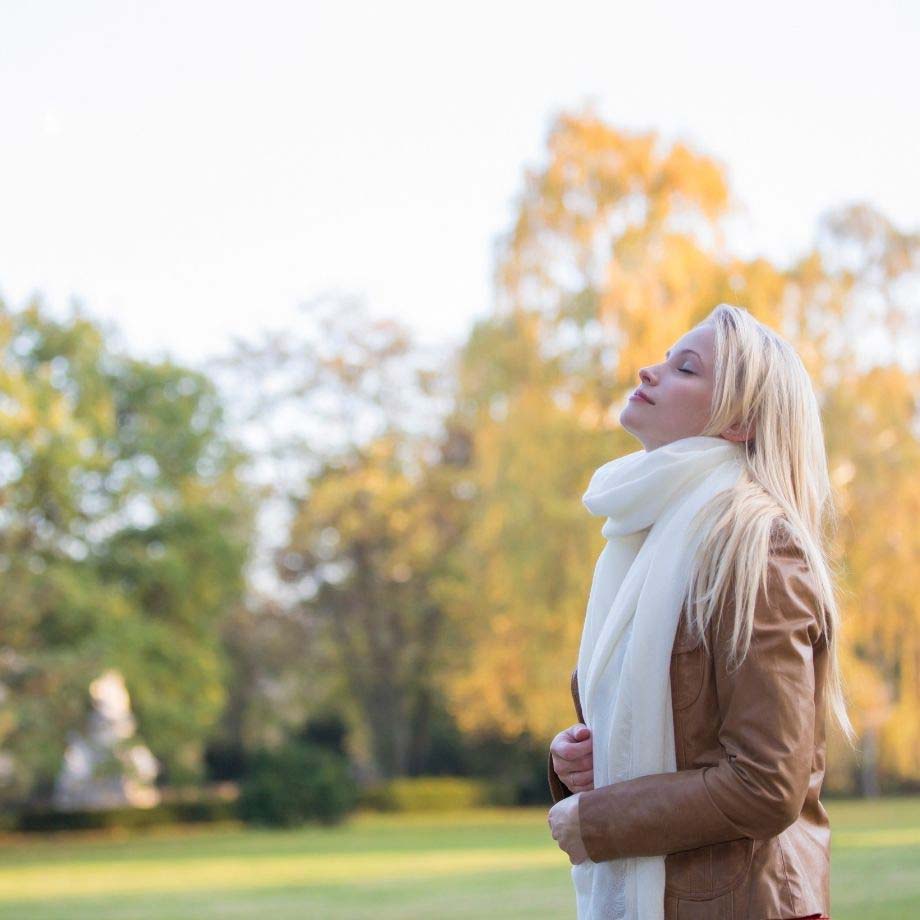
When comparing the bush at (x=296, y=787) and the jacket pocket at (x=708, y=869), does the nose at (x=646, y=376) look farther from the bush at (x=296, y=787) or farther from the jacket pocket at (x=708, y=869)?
the bush at (x=296, y=787)

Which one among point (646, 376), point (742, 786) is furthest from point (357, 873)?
point (742, 786)

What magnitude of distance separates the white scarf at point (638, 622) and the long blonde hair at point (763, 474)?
1.3 inches

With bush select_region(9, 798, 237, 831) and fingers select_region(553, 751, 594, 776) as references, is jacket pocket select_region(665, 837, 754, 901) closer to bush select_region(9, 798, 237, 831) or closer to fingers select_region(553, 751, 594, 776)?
fingers select_region(553, 751, 594, 776)

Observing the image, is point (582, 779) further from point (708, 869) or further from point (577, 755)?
point (708, 869)

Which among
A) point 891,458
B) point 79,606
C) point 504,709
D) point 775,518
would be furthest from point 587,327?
point 775,518

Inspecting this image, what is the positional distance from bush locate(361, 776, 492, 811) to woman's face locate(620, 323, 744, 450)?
33.1 meters

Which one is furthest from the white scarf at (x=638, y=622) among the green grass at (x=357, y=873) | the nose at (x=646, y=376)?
the green grass at (x=357, y=873)

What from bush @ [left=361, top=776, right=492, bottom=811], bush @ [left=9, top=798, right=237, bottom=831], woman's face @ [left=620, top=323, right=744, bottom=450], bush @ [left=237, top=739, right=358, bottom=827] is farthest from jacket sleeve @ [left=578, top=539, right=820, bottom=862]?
bush @ [left=361, top=776, right=492, bottom=811]

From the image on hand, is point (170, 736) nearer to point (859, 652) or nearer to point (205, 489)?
point (205, 489)

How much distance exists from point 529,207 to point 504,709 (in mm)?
9891

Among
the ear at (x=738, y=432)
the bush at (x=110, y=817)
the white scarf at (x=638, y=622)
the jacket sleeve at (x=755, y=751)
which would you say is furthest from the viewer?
the bush at (x=110, y=817)

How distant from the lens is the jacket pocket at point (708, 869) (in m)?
2.03

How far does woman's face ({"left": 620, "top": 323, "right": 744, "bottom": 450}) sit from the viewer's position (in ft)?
7.39

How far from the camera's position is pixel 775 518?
2.11 m
